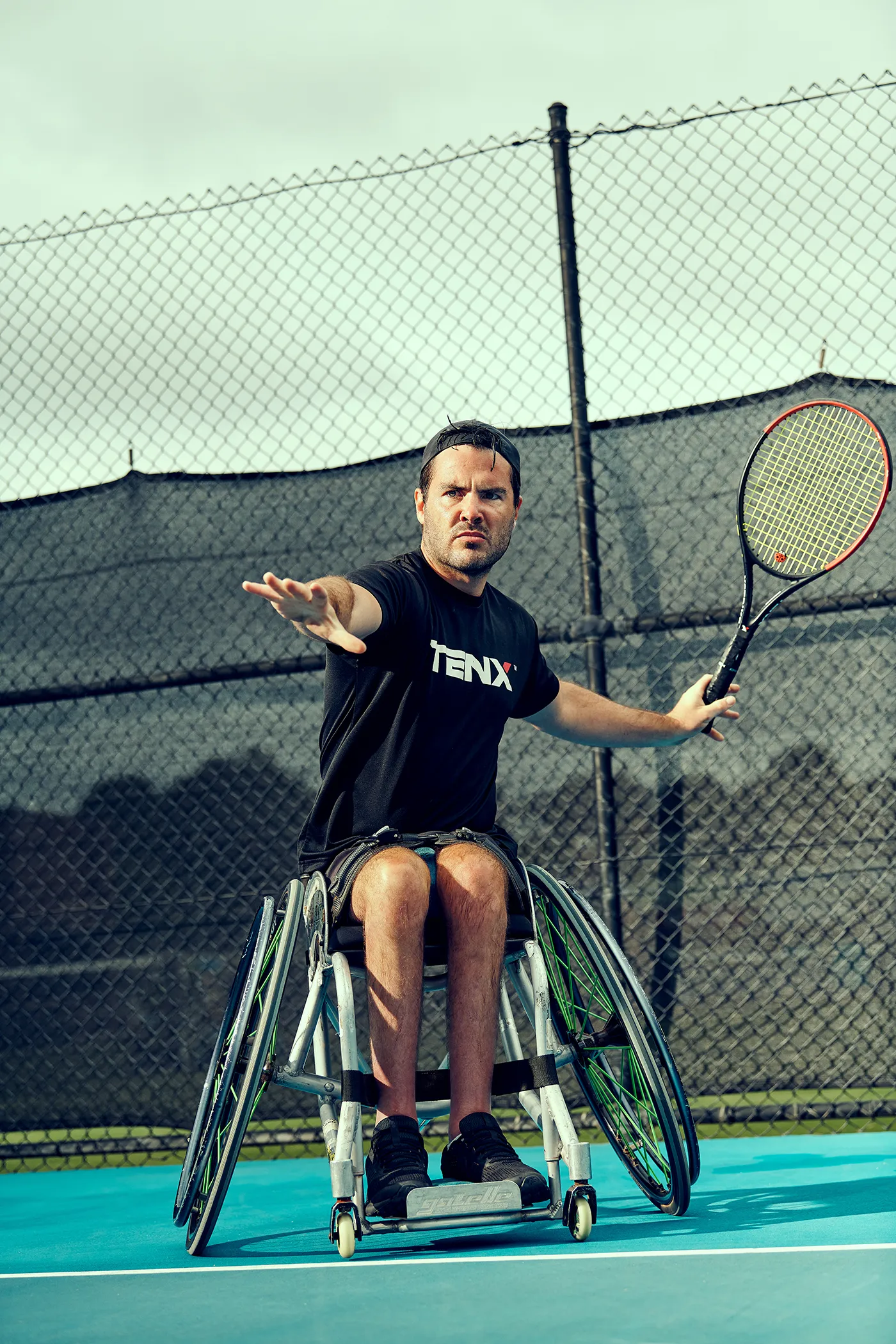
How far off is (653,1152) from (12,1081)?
6.76 ft

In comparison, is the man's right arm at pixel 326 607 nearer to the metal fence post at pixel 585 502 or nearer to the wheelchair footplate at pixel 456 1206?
the wheelchair footplate at pixel 456 1206

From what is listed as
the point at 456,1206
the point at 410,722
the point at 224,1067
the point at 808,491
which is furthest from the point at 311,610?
the point at 808,491

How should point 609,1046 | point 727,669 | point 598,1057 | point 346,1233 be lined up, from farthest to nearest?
1. point 727,669
2. point 598,1057
3. point 609,1046
4. point 346,1233

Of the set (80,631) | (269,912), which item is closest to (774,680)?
(269,912)

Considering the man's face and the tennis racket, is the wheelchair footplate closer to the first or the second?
the man's face

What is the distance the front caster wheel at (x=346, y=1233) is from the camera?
73.7 inches

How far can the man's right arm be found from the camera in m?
1.91

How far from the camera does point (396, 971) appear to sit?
1.99 m

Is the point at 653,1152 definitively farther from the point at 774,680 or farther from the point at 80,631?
the point at 80,631

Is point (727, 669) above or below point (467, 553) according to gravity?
below

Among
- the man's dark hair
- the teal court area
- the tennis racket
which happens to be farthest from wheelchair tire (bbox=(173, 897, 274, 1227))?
the tennis racket

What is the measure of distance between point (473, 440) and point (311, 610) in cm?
55

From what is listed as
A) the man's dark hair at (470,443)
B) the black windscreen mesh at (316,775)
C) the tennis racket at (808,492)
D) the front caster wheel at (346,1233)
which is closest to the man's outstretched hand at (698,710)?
the tennis racket at (808,492)

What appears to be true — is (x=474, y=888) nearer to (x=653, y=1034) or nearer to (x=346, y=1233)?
(x=653, y=1034)
